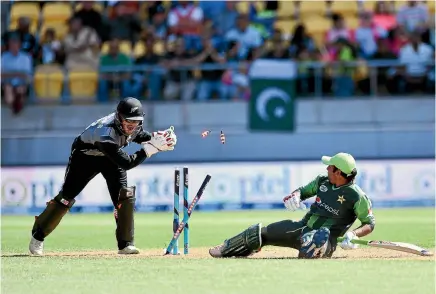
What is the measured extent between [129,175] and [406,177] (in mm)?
5883

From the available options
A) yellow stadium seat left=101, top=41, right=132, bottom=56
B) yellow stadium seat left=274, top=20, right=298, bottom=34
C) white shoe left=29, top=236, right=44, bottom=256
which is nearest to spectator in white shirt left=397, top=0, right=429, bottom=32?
yellow stadium seat left=274, top=20, right=298, bottom=34

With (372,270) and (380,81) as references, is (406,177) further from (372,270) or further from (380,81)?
(372,270)

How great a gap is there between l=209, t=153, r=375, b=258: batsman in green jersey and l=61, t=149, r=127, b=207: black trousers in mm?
1633

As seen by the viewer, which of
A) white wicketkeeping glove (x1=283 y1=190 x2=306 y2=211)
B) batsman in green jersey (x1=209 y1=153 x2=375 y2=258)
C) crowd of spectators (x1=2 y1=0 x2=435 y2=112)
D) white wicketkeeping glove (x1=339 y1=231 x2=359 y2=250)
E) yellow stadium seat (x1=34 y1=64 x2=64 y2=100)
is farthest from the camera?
yellow stadium seat (x1=34 y1=64 x2=64 y2=100)

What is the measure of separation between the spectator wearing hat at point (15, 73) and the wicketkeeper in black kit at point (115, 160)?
10.9 m

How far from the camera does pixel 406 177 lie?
870 inches

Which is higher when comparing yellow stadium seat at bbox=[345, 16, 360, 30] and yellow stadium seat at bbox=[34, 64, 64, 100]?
yellow stadium seat at bbox=[345, 16, 360, 30]

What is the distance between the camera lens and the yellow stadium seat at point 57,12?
25703mm

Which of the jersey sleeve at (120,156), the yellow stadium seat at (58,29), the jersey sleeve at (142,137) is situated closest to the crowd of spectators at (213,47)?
the yellow stadium seat at (58,29)

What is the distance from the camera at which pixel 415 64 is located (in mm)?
22172

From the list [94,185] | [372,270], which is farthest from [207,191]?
[372,270]

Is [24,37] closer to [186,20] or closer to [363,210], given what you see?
[186,20]

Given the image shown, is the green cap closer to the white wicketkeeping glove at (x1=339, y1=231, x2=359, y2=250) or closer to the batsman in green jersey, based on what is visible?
the batsman in green jersey

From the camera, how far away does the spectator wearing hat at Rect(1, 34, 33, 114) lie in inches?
912
